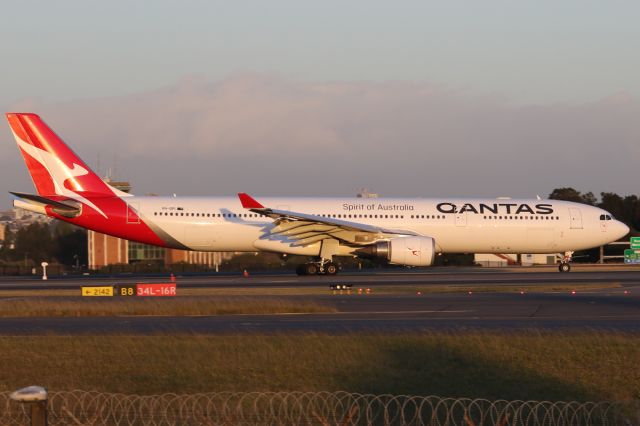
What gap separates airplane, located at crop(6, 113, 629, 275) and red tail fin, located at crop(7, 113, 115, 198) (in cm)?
4

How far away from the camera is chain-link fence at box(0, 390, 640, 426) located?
34.6 feet

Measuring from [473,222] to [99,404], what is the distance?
31.8m

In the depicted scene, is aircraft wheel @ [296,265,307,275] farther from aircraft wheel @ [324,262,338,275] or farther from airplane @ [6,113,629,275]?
aircraft wheel @ [324,262,338,275]

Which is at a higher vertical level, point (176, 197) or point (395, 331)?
point (176, 197)

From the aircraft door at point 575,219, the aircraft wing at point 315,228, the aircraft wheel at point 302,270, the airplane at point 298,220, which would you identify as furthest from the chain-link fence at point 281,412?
the aircraft door at point 575,219

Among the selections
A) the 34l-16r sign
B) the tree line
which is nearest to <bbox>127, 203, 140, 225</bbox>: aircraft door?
the 34l-16r sign

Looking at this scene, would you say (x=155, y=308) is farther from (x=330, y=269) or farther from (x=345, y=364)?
(x=330, y=269)

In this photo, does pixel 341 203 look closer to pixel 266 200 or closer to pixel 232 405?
pixel 266 200

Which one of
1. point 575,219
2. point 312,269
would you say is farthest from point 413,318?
point 575,219

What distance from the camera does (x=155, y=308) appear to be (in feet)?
75.8

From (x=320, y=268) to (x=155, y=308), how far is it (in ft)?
60.8

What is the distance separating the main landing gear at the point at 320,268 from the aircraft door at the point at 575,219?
36.2 feet

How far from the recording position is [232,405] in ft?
38.5

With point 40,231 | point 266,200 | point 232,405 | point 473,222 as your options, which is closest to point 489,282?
point 473,222
